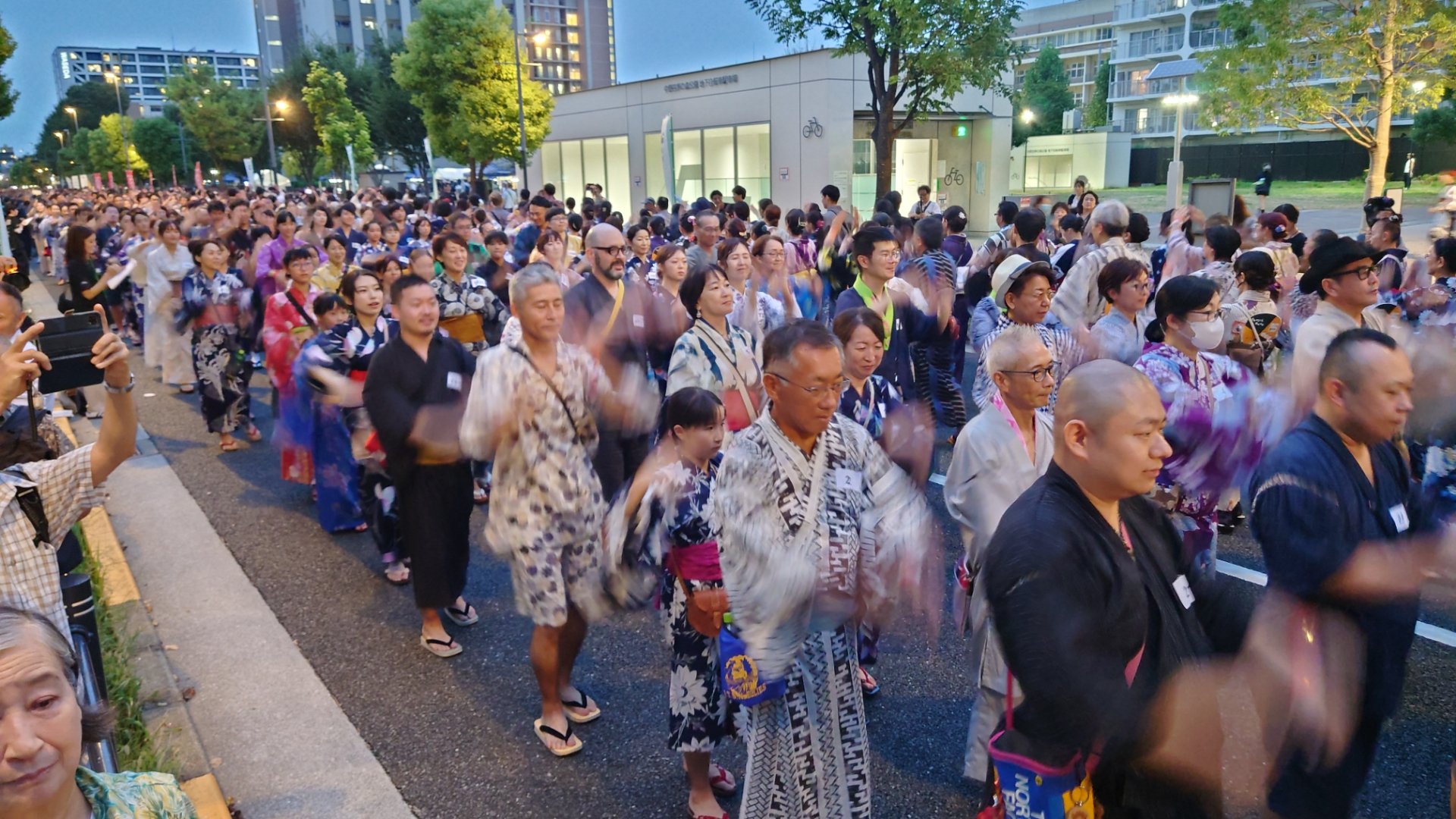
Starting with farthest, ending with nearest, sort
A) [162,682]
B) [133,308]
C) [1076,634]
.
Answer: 1. [133,308]
2. [162,682]
3. [1076,634]

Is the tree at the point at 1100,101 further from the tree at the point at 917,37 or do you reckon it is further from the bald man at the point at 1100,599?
the bald man at the point at 1100,599

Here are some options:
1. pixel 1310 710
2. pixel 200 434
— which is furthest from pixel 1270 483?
pixel 200 434

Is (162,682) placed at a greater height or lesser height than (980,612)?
lesser

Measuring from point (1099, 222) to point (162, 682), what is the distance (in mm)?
6846

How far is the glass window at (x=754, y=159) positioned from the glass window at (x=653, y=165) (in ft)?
13.2

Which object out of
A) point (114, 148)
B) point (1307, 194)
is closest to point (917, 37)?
point (1307, 194)

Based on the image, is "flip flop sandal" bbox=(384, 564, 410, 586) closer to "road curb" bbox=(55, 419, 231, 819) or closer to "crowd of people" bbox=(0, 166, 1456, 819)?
"crowd of people" bbox=(0, 166, 1456, 819)

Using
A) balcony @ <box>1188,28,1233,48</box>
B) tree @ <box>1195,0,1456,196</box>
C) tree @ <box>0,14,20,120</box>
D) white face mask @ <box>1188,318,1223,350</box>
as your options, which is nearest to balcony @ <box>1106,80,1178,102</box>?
balcony @ <box>1188,28,1233,48</box>

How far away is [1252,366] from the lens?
576 centimetres

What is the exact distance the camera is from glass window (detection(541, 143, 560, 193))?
4075cm

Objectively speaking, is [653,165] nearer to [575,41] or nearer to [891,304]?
[891,304]

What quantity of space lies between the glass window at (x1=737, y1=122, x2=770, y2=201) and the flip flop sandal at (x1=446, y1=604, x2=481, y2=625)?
25.7m

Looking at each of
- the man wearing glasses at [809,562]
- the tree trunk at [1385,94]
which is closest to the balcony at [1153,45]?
the tree trunk at [1385,94]

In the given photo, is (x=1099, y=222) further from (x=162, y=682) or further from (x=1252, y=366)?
(x=162, y=682)
